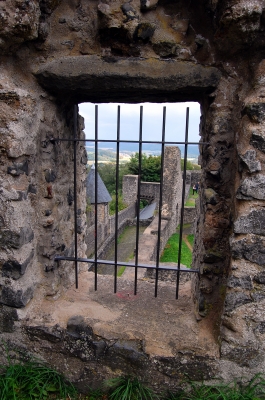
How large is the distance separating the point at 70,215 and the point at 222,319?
61.2 inches

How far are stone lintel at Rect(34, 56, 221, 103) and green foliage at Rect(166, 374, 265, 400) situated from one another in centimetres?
200

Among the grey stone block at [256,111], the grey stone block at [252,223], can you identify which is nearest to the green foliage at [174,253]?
the grey stone block at [252,223]

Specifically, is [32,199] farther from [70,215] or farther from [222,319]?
[222,319]

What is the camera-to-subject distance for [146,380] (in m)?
2.06

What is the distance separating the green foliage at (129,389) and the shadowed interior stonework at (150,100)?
67mm

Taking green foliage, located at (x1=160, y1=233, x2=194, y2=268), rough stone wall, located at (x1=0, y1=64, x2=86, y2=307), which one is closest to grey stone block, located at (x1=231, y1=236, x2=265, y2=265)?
rough stone wall, located at (x1=0, y1=64, x2=86, y2=307)

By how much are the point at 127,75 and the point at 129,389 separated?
85.7 inches

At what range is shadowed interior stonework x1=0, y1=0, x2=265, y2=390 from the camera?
5.91 ft

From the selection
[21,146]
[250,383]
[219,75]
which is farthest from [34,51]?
[250,383]

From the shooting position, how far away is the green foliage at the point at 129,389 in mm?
2008

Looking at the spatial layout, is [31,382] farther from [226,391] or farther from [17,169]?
[17,169]

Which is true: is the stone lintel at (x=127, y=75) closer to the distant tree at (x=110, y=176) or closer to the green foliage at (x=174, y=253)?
the green foliage at (x=174, y=253)

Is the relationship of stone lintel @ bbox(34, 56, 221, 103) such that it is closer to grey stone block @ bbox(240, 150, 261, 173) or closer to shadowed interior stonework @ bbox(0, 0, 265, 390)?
shadowed interior stonework @ bbox(0, 0, 265, 390)

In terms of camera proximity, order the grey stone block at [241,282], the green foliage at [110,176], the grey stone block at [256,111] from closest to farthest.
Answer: the grey stone block at [256,111], the grey stone block at [241,282], the green foliage at [110,176]
